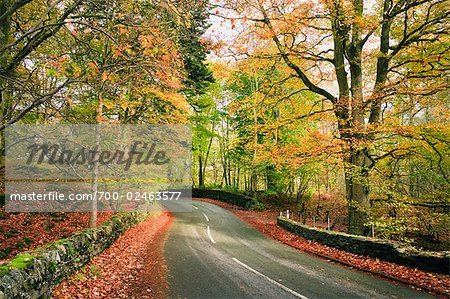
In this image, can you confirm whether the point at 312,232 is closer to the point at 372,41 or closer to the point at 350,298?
the point at 350,298

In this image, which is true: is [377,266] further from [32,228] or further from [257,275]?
[32,228]

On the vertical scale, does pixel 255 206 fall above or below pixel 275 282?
below

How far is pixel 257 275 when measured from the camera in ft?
24.0

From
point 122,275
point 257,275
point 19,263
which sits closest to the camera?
point 19,263

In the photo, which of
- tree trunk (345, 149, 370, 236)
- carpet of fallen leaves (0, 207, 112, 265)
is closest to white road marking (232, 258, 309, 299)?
tree trunk (345, 149, 370, 236)

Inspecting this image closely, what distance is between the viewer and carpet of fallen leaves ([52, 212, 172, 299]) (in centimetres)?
584

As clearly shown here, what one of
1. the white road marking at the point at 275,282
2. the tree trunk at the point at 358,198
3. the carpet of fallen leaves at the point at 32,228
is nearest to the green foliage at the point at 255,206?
the tree trunk at the point at 358,198

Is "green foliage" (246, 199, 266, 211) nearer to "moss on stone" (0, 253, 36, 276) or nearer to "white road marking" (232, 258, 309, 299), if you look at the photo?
"white road marking" (232, 258, 309, 299)

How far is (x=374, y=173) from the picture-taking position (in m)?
10.7

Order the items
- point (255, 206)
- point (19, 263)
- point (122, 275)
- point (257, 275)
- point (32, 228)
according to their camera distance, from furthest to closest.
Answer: point (255, 206), point (32, 228), point (257, 275), point (122, 275), point (19, 263)

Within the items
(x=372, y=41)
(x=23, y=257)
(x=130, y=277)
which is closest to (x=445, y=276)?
(x=130, y=277)

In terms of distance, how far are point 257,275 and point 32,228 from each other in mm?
10836

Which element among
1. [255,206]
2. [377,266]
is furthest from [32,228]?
[255,206]

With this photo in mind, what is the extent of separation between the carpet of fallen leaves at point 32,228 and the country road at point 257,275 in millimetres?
5037
